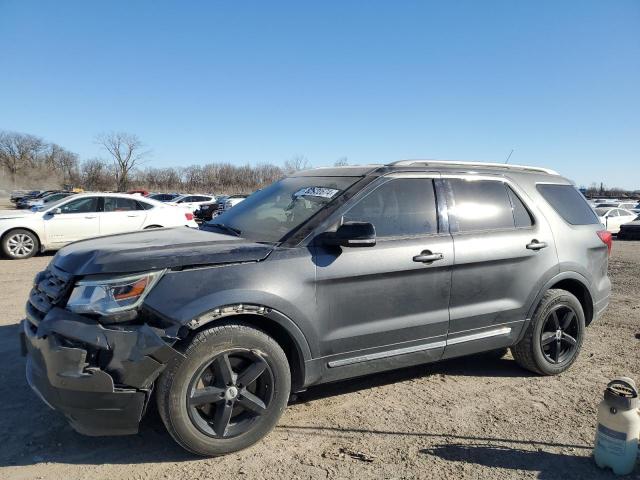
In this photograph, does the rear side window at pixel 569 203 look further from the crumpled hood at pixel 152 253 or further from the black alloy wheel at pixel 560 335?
the crumpled hood at pixel 152 253

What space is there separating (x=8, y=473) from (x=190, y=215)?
1046 centimetres

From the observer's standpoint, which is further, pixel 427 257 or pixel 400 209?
pixel 400 209

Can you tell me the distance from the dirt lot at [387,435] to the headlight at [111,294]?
3.28ft

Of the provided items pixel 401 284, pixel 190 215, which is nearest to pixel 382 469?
pixel 401 284

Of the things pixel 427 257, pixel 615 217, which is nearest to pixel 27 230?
pixel 427 257

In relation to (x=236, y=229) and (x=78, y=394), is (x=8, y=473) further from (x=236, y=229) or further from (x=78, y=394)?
(x=236, y=229)

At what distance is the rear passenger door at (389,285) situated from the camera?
11.0 feet

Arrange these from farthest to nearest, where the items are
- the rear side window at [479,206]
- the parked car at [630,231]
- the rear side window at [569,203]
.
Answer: the parked car at [630,231] < the rear side window at [569,203] < the rear side window at [479,206]

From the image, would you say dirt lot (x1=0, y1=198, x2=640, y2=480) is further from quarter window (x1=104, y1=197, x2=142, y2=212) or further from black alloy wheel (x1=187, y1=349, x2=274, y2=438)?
quarter window (x1=104, y1=197, x2=142, y2=212)

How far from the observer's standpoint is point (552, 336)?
14.6 ft

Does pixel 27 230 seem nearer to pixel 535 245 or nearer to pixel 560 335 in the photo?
pixel 535 245

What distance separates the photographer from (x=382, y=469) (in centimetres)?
294

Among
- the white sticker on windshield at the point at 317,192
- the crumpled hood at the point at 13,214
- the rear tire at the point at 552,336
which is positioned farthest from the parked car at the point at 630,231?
the crumpled hood at the point at 13,214

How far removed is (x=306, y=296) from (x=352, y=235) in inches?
20.2
